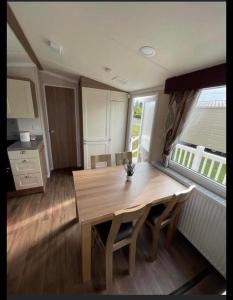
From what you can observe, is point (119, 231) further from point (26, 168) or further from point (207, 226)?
point (26, 168)

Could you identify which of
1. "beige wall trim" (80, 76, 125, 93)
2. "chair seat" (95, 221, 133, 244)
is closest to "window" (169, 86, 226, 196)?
"chair seat" (95, 221, 133, 244)

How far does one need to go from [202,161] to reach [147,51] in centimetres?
150

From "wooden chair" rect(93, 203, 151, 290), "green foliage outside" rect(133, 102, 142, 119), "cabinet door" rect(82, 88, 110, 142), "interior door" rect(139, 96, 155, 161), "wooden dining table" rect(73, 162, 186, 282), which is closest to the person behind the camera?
"wooden chair" rect(93, 203, 151, 290)

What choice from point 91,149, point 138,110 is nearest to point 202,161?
point 138,110

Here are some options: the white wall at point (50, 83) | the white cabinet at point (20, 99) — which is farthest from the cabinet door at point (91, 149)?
the white cabinet at point (20, 99)

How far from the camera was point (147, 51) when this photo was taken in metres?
1.33

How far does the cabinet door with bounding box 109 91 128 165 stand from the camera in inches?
122

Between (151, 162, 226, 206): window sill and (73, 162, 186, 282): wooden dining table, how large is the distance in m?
0.08

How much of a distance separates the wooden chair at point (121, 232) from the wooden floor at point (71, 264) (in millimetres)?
159

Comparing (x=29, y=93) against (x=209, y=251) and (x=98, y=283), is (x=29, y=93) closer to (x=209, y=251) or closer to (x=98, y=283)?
(x=98, y=283)

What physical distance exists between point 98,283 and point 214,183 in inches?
63.7

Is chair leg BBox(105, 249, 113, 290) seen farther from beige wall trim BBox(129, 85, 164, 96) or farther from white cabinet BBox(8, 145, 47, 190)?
beige wall trim BBox(129, 85, 164, 96)

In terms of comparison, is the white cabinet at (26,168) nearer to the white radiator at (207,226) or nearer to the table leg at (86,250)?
the table leg at (86,250)
